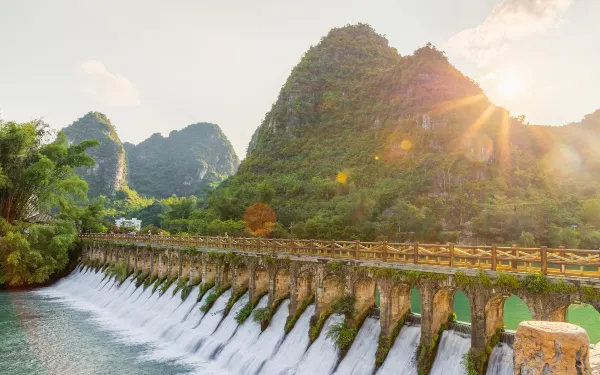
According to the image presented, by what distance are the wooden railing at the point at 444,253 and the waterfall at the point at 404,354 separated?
3715 millimetres

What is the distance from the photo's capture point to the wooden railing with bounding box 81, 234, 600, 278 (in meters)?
16.4

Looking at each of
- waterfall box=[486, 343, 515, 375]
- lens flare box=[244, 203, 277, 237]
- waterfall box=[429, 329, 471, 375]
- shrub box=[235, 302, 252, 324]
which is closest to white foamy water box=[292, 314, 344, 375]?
waterfall box=[429, 329, 471, 375]

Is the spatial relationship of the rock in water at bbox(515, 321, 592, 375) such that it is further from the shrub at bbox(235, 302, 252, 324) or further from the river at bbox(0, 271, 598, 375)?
the shrub at bbox(235, 302, 252, 324)

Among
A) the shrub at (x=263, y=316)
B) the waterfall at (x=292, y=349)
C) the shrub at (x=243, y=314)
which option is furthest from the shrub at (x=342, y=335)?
the shrub at (x=243, y=314)

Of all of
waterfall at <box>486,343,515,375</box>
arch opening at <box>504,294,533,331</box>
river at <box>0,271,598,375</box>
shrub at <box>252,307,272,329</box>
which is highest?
waterfall at <box>486,343,515,375</box>

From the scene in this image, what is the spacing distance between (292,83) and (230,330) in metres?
150

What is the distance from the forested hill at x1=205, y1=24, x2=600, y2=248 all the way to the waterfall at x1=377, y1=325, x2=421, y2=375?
5964cm

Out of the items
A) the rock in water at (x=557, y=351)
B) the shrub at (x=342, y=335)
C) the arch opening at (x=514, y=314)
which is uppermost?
the rock in water at (x=557, y=351)

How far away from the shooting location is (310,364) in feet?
77.6

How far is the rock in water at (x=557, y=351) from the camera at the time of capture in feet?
11.2

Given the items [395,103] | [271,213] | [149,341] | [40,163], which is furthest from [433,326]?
[395,103]

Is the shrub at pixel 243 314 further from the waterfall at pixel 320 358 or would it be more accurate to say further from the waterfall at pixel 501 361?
the waterfall at pixel 501 361

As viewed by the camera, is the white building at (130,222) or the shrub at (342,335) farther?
the white building at (130,222)

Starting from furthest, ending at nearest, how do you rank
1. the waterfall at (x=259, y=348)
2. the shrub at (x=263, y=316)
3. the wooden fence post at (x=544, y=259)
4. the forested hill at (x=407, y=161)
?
the forested hill at (x=407, y=161), the shrub at (x=263, y=316), the waterfall at (x=259, y=348), the wooden fence post at (x=544, y=259)
